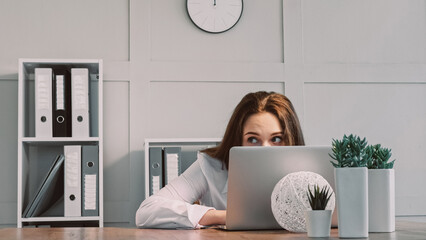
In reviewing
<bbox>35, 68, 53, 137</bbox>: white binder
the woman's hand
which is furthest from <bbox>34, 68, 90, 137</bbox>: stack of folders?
the woman's hand

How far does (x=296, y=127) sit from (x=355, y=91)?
1604mm

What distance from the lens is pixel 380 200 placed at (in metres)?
1.44

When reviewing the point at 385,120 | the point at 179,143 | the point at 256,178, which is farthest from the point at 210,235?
the point at 385,120

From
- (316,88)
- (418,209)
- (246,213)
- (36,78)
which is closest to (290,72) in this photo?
(316,88)

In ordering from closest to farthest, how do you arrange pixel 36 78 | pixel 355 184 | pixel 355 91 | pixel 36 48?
pixel 355 184
pixel 36 78
pixel 36 48
pixel 355 91

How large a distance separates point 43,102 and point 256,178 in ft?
6.24

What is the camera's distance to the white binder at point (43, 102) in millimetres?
3189

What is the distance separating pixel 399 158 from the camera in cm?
374

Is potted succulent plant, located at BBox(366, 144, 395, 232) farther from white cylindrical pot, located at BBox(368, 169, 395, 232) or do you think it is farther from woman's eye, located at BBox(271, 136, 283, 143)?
woman's eye, located at BBox(271, 136, 283, 143)

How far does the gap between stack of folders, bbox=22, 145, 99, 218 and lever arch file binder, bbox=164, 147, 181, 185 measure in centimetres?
35

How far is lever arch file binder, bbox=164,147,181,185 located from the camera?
3.24m

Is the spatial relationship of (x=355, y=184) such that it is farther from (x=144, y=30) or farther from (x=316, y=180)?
(x=144, y=30)

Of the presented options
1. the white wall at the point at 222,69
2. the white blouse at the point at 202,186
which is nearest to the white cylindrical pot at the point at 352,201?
the white blouse at the point at 202,186

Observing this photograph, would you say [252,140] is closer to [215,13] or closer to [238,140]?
[238,140]
